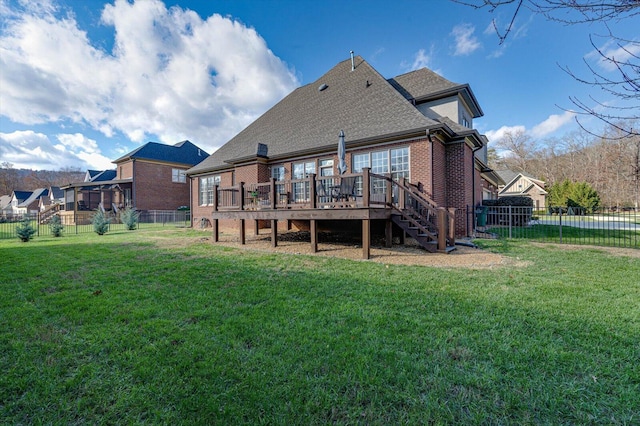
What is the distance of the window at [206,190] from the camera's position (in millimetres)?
16516

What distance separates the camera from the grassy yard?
5.96 feet

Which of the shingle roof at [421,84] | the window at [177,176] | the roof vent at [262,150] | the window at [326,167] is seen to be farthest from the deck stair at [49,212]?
the shingle roof at [421,84]

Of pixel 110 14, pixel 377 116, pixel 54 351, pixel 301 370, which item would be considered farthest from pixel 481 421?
pixel 110 14

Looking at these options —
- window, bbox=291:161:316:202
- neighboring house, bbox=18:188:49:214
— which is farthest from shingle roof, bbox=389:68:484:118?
neighboring house, bbox=18:188:49:214

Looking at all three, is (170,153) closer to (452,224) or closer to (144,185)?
(144,185)

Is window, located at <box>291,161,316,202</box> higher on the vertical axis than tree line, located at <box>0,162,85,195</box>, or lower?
lower

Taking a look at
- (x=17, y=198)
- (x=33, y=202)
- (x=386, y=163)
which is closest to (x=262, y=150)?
(x=386, y=163)

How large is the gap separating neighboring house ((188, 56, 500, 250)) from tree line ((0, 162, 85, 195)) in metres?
61.4

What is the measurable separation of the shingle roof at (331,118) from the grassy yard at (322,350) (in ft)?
23.0

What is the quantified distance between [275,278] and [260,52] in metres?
14.5

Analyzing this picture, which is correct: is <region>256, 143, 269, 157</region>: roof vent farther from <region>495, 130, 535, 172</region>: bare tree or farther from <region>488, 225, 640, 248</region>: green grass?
<region>495, 130, 535, 172</region>: bare tree

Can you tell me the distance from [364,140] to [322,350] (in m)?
9.04

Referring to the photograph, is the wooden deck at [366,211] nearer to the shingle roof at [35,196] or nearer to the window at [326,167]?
the window at [326,167]

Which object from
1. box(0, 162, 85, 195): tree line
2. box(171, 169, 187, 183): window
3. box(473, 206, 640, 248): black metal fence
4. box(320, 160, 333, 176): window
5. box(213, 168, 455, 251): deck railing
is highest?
box(0, 162, 85, 195): tree line
